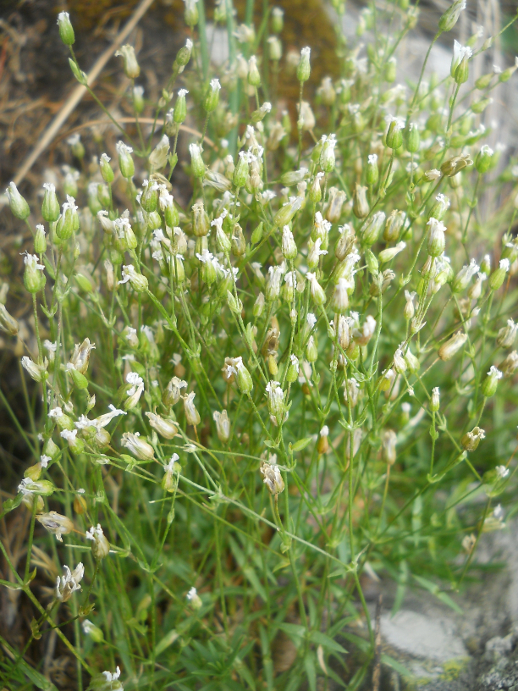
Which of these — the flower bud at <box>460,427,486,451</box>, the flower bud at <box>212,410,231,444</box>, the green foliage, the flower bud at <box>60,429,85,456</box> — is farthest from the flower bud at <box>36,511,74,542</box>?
the flower bud at <box>460,427,486,451</box>

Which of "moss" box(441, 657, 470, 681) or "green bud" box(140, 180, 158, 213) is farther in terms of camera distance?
"moss" box(441, 657, 470, 681)

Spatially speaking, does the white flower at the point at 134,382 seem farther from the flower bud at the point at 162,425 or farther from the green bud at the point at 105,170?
the green bud at the point at 105,170

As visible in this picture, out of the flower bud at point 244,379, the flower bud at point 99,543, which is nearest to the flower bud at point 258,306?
the flower bud at point 244,379

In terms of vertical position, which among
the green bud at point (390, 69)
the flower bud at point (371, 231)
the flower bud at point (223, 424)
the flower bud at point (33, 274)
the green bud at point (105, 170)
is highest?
the green bud at point (390, 69)

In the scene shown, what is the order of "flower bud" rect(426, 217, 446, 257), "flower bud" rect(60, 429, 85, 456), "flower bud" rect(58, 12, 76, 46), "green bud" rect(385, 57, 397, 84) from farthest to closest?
1. "green bud" rect(385, 57, 397, 84)
2. "flower bud" rect(58, 12, 76, 46)
3. "flower bud" rect(426, 217, 446, 257)
4. "flower bud" rect(60, 429, 85, 456)

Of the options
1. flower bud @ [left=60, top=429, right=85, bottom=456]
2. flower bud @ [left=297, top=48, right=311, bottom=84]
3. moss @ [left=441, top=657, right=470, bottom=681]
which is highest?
flower bud @ [left=297, top=48, right=311, bottom=84]

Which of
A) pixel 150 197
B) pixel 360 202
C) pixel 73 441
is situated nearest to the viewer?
pixel 73 441

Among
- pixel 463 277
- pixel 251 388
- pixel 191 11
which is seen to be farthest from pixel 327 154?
pixel 191 11

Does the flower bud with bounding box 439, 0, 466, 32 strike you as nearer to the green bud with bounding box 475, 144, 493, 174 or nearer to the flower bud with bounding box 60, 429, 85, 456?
the green bud with bounding box 475, 144, 493, 174

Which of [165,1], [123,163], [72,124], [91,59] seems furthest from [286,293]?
[165,1]

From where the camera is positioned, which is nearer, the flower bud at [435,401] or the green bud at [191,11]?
the flower bud at [435,401]

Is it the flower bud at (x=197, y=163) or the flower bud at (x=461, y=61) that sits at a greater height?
the flower bud at (x=461, y=61)

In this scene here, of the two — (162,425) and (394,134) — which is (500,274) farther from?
(162,425)
